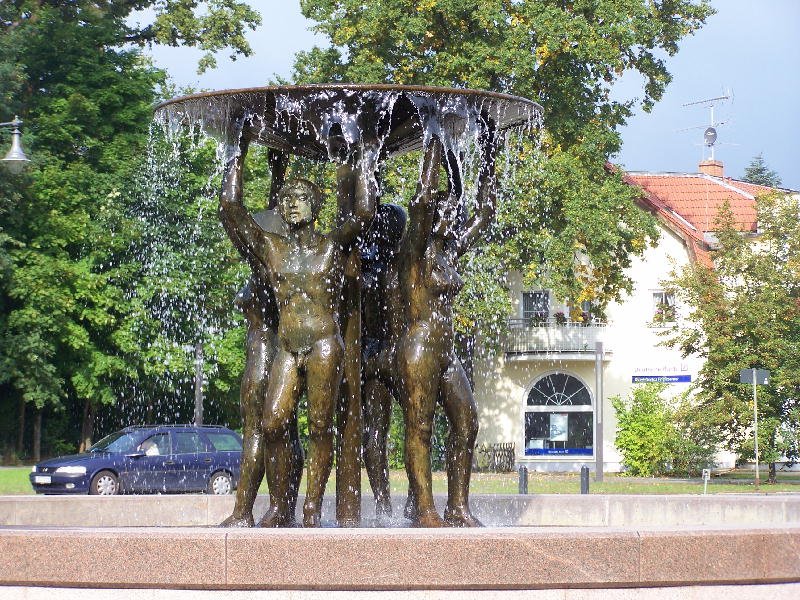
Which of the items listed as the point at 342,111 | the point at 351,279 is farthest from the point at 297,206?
the point at 342,111

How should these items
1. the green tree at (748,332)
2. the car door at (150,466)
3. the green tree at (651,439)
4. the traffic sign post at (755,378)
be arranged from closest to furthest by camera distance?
the car door at (150,466)
the traffic sign post at (755,378)
the green tree at (748,332)
the green tree at (651,439)

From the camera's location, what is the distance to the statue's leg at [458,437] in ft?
33.4

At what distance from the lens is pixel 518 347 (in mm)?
42875

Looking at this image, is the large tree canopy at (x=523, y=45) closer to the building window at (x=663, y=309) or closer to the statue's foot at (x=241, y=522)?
the building window at (x=663, y=309)

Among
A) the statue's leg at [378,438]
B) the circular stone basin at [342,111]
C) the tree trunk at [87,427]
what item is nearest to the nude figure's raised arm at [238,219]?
the circular stone basin at [342,111]

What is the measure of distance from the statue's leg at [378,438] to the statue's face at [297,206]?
5.16 feet

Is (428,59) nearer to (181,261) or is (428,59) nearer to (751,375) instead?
(181,261)

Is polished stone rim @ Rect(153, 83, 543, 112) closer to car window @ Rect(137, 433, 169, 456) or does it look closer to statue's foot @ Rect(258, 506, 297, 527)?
statue's foot @ Rect(258, 506, 297, 527)

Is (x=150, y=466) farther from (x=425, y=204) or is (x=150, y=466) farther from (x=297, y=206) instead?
(x=297, y=206)

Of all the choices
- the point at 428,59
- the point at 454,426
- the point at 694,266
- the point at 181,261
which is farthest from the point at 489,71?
the point at 454,426

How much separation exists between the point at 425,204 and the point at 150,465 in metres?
16.8

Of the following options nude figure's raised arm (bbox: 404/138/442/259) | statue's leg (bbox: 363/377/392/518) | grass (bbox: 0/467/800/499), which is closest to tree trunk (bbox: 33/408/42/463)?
grass (bbox: 0/467/800/499)

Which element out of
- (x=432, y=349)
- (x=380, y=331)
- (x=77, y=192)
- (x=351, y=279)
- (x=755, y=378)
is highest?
(x=77, y=192)

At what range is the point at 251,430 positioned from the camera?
9.98m
